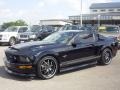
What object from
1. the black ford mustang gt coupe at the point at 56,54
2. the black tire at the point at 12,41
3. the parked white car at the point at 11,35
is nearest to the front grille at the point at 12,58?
the black ford mustang gt coupe at the point at 56,54

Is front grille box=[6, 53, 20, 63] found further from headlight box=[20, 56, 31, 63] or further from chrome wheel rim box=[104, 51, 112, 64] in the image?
chrome wheel rim box=[104, 51, 112, 64]

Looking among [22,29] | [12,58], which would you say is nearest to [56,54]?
[12,58]

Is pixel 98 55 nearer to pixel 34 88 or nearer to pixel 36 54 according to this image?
pixel 36 54

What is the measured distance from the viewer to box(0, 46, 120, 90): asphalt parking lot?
713 centimetres

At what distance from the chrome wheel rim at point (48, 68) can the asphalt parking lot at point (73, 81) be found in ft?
0.65

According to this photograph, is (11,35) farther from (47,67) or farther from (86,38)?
(47,67)

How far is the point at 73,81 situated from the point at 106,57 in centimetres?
311

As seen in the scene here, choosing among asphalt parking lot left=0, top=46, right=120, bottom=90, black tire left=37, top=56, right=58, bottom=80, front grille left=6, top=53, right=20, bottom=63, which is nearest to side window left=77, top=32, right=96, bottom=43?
asphalt parking lot left=0, top=46, right=120, bottom=90

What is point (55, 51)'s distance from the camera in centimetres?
844

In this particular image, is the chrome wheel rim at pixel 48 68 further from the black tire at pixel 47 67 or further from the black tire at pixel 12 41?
the black tire at pixel 12 41

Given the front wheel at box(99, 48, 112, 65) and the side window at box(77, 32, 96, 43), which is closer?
the side window at box(77, 32, 96, 43)

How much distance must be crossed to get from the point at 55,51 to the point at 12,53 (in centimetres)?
135

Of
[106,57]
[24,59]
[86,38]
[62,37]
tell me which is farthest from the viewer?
[106,57]

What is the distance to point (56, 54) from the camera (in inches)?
332
